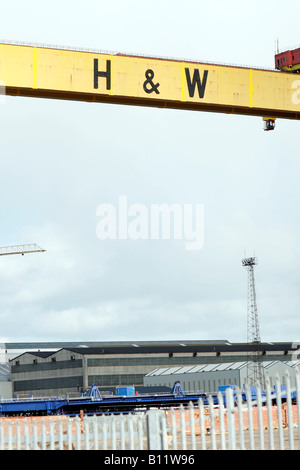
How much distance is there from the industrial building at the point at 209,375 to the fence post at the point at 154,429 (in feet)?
172

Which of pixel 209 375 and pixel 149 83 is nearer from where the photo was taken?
pixel 149 83

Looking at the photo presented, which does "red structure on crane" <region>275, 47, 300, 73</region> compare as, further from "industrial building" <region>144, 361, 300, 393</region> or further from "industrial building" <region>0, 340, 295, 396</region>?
"industrial building" <region>0, 340, 295, 396</region>

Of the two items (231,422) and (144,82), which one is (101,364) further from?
(231,422)

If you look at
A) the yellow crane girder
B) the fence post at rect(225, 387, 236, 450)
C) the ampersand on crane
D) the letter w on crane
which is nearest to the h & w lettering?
the yellow crane girder

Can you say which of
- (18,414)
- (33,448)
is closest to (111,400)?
(18,414)

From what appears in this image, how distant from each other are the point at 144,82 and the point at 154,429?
15.2 m

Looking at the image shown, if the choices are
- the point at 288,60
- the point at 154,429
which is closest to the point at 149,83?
the point at 154,429

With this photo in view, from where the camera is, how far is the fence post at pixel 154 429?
28.7 ft

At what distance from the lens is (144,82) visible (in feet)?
73.8

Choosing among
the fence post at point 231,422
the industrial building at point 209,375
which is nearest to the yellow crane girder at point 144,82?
the fence post at point 231,422

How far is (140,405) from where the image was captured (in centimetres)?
5209

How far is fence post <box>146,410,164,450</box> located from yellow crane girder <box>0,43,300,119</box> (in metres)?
14.2

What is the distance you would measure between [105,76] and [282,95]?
19.1 feet

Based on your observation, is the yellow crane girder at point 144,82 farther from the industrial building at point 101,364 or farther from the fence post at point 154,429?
the industrial building at point 101,364
